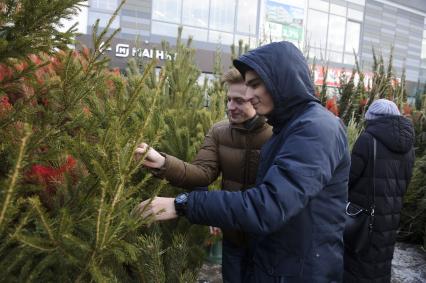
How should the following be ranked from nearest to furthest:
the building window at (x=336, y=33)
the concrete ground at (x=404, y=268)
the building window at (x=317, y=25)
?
the concrete ground at (x=404, y=268) → the building window at (x=317, y=25) → the building window at (x=336, y=33)

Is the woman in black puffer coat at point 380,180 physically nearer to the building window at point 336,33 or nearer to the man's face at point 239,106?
the man's face at point 239,106

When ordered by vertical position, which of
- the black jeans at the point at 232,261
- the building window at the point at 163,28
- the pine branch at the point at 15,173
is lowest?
the black jeans at the point at 232,261

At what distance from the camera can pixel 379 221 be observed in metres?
3.58

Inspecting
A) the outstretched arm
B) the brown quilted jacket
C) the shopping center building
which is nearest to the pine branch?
the outstretched arm

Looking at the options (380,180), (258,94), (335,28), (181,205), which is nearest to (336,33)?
(335,28)

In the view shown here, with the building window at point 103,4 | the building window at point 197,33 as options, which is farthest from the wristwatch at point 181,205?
the building window at point 197,33

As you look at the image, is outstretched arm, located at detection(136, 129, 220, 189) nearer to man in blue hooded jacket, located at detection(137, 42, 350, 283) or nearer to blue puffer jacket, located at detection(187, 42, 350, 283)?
man in blue hooded jacket, located at detection(137, 42, 350, 283)

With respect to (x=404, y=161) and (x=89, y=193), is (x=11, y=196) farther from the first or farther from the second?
(x=404, y=161)

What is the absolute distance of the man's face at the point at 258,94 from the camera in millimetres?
1863

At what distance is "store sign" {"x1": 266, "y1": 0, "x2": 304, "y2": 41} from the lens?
29.2 m

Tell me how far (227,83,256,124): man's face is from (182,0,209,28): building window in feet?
79.4

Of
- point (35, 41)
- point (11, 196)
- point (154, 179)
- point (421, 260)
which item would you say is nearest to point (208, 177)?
point (154, 179)

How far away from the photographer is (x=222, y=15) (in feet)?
88.9

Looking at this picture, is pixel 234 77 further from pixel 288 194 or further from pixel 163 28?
pixel 163 28
